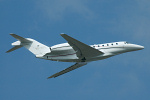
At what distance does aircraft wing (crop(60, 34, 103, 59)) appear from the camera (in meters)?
31.6

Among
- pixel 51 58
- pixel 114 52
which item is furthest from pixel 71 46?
pixel 114 52

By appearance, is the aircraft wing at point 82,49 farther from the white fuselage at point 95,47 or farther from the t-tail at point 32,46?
the t-tail at point 32,46

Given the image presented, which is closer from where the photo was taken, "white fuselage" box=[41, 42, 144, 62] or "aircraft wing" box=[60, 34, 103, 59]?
"aircraft wing" box=[60, 34, 103, 59]

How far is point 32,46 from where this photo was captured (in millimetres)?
36938

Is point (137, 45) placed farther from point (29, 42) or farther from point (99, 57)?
point (29, 42)

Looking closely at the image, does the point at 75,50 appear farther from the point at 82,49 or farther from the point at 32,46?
the point at 32,46

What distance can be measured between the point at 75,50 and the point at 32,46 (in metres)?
6.92

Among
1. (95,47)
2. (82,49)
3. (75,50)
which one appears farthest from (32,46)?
(95,47)

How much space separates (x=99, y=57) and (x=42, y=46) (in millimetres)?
8022

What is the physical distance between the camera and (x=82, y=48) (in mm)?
33000

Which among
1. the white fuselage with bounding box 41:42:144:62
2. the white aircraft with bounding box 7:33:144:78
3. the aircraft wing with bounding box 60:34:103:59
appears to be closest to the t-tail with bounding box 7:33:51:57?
the white aircraft with bounding box 7:33:144:78

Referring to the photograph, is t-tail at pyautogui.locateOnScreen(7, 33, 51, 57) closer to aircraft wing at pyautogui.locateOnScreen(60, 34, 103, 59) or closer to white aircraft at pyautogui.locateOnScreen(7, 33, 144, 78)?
white aircraft at pyautogui.locateOnScreen(7, 33, 144, 78)

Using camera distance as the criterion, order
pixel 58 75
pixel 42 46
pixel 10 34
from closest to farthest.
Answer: pixel 10 34
pixel 42 46
pixel 58 75

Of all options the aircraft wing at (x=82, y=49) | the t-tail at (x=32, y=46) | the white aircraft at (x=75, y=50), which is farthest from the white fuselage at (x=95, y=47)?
the t-tail at (x=32, y=46)
